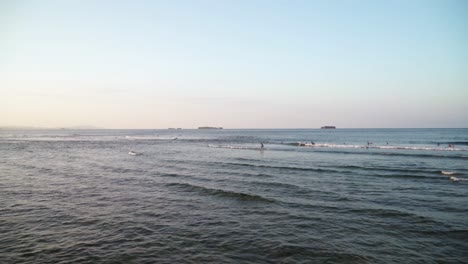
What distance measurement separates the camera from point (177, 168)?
3294 cm

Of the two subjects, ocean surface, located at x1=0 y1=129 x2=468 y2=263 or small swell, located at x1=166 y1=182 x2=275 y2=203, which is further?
small swell, located at x1=166 y1=182 x2=275 y2=203

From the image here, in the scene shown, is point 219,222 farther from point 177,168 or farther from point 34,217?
point 177,168

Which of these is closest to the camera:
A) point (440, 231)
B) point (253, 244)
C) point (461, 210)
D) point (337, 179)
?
point (253, 244)

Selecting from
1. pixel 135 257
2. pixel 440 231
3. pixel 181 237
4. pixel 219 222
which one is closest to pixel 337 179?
pixel 440 231

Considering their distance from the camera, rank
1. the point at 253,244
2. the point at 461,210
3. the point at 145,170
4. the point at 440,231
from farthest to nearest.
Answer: the point at 145,170
the point at 461,210
the point at 440,231
the point at 253,244

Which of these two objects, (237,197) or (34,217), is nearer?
(34,217)

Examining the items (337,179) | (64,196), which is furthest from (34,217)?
(337,179)

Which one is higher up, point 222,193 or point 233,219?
point 222,193

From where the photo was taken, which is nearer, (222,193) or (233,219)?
(233,219)

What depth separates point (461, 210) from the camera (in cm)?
1619

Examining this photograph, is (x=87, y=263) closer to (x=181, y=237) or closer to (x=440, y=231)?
(x=181, y=237)

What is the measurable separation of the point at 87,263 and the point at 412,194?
1937 centimetres

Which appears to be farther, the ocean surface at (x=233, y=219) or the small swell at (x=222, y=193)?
the small swell at (x=222, y=193)

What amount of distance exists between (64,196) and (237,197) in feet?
35.2
